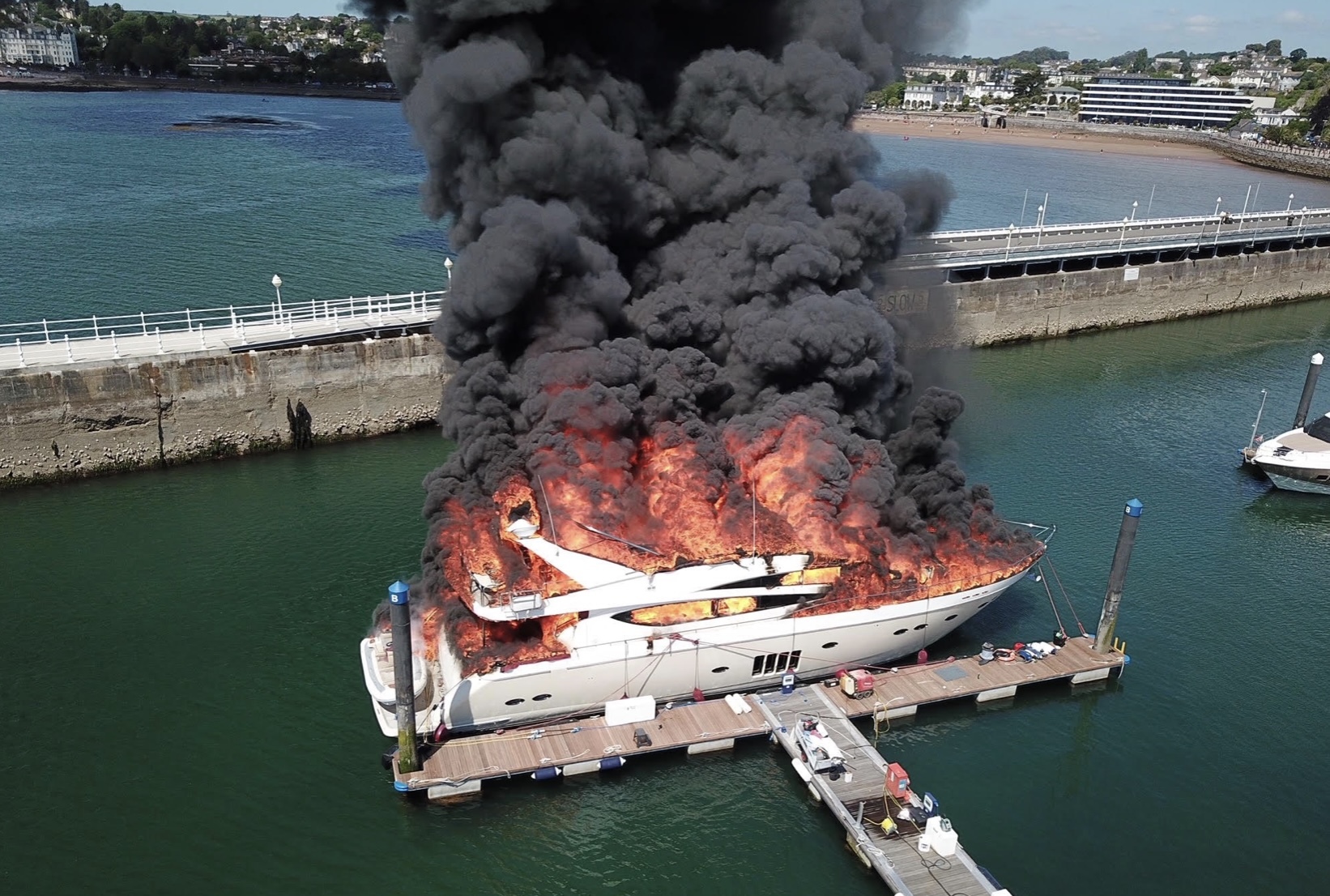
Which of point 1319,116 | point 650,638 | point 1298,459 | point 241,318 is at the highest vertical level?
point 1319,116

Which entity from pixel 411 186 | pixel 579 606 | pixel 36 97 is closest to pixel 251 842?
pixel 579 606

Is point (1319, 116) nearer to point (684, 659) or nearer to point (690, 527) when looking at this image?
point (690, 527)

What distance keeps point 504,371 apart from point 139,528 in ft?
53.4

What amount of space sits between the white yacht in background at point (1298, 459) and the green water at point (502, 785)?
3.50 m

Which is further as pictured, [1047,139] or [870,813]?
[1047,139]

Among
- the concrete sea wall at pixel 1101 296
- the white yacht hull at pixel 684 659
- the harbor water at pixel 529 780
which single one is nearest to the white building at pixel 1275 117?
the concrete sea wall at pixel 1101 296

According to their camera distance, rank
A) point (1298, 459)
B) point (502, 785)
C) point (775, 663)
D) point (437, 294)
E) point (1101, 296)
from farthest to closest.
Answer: point (1101, 296) → point (437, 294) → point (1298, 459) → point (775, 663) → point (502, 785)

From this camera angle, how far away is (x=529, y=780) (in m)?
22.6

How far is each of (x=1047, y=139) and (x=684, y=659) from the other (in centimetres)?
18459

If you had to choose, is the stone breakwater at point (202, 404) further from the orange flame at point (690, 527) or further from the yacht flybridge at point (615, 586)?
the yacht flybridge at point (615, 586)

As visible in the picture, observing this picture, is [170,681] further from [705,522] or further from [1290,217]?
[1290,217]

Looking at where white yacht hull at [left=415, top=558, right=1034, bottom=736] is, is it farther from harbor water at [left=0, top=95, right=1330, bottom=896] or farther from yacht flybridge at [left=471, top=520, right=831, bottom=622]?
harbor water at [left=0, top=95, right=1330, bottom=896]

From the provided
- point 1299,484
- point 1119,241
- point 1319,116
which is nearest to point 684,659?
point 1299,484

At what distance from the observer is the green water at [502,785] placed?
20.7m
